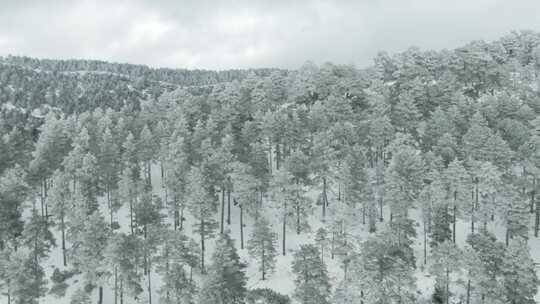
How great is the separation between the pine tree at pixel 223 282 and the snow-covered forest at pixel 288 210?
0.18m

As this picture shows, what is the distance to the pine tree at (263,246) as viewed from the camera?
5834 cm

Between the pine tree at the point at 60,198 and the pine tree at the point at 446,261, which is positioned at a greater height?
the pine tree at the point at 60,198

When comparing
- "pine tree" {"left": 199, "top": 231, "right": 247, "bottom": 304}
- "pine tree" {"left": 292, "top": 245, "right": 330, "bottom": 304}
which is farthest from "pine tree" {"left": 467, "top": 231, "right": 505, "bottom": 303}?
"pine tree" {"left": 199, "top": 231, "right": 247, "bottom": 304}

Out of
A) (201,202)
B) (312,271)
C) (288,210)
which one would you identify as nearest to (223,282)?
(312,271)

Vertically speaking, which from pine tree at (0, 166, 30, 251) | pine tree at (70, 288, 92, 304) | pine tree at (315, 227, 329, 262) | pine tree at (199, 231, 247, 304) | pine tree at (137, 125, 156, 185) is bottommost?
pine tree at (70, 288, 92, 304)

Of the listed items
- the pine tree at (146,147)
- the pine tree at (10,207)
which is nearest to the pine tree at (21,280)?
the pine tree at (10,207)

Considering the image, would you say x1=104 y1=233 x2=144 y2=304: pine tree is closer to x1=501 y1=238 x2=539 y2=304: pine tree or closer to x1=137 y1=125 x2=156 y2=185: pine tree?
x1=137 y1=125 x2=156 y2=185: pine tree

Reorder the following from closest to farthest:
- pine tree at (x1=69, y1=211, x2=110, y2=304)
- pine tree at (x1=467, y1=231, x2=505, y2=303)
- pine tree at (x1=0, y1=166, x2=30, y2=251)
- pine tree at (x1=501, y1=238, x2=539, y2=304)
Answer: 1. pine tree at (x1=501, y1=238, x2=539, y2=304)
2. pine tree at (x1=467, y1=231, x2=505, y2=303)
3. pine tree at (x1=69, y1=211, x2=110, y2=304)
4. pine tree at (x1=0, y1=166, x2=30, y2=251)

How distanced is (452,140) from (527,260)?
2724 cm

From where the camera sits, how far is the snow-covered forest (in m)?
51.2

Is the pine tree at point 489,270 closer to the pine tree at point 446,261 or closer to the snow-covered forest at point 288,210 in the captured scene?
the snow-covered forest at point 288,210

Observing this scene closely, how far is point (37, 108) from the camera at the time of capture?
172m

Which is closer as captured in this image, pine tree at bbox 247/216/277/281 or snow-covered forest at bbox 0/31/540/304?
snow-covered forest at bbox 0/31/540/304

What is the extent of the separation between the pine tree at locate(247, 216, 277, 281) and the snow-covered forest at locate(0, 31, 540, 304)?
29cm
